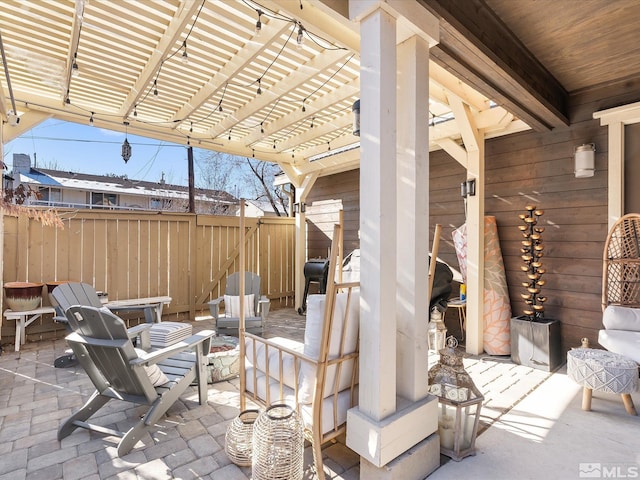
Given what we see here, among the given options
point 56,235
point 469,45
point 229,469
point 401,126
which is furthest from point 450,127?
point 56,235

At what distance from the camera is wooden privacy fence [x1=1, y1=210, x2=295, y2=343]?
4387 mm

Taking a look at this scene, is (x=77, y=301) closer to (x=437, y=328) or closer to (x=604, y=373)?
(x=437, y=328)

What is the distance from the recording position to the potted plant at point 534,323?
3.31 meters

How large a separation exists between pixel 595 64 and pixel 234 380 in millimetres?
4232

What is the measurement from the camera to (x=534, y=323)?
3.38 metres

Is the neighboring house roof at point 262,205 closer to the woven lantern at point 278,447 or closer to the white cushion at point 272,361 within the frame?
the white cushion at point 272,361

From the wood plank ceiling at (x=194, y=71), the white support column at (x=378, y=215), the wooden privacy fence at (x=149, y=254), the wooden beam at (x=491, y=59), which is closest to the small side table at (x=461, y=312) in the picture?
the wood plank ceiling at (x=194, y=71)

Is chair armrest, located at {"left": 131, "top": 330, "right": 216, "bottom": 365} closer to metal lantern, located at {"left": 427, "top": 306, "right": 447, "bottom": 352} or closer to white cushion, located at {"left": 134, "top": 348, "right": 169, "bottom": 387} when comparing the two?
white cushion, located at {"left": 134, "top": 348, "right": 169, "bottom": 387}

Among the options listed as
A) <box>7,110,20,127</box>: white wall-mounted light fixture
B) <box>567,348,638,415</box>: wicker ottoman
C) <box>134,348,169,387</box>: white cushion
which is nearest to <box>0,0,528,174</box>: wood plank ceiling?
<box>7,110,20,127</box>: white wall-mounted light fixture

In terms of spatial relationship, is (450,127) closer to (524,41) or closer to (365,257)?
(524,41)

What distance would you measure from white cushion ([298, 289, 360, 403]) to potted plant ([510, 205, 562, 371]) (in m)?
2.45

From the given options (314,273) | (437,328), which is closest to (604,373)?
(437,328)

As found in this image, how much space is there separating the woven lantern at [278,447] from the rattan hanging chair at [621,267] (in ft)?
9.94

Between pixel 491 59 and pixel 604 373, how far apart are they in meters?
2.22
